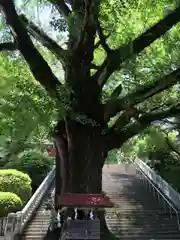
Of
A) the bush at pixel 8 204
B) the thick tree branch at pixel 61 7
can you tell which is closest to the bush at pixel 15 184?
the bush at pixel 8 204

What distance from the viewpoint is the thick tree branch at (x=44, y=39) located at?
1138 centimetres

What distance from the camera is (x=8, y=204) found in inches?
540

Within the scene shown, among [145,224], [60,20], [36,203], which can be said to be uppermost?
[60,20]

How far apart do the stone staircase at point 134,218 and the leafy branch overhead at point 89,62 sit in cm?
361

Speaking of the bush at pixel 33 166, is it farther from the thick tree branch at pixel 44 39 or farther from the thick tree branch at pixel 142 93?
the thick tree branch at pixel 142 93

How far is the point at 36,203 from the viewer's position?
16.2m

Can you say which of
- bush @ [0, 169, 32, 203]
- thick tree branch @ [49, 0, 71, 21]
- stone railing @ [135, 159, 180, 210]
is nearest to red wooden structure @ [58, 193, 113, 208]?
thick tree branch @ [49, 0, 71, 21]

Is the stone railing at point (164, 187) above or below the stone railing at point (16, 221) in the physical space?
above

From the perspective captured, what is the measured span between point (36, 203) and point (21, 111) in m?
7.74

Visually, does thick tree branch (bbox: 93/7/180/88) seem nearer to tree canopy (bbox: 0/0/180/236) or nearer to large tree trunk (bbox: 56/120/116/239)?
tree canopy (bbox: 0/0/180/236)

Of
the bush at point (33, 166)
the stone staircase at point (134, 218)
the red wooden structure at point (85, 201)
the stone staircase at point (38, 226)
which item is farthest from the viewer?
the bush at point (33, 166)

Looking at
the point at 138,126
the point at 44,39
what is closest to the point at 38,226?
the point at 138,126

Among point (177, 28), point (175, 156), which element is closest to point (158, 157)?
point (175, 156)

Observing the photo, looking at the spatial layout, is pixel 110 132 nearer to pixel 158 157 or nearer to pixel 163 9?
pixel 163 9
